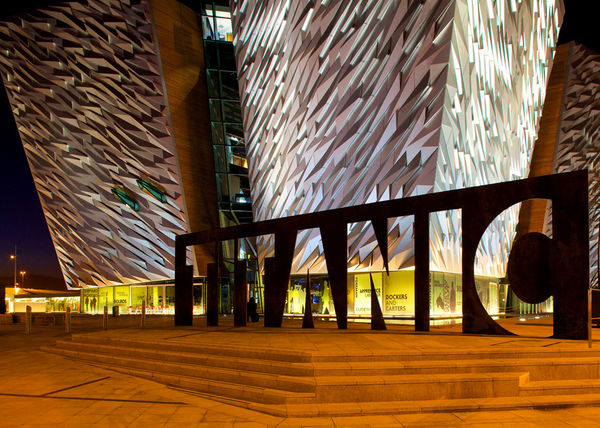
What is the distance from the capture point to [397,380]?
671 cm

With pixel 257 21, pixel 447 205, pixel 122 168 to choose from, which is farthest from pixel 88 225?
pixel 447 205

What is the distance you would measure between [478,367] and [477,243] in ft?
13.1

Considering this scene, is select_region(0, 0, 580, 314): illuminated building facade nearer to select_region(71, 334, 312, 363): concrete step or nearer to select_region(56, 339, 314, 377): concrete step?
select_region(71, 334, 312, 363): concrete step

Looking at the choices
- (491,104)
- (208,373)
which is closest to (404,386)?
(208,373)

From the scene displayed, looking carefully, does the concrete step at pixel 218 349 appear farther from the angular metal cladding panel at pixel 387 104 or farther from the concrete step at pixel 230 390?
the angular metal cladding panel at pixel 387 104

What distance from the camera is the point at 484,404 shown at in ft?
21.1

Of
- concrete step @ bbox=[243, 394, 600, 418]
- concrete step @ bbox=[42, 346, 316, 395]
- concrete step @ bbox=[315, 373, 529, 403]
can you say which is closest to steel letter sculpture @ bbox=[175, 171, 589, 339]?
concrete step @ bbox=[243, 394, 600, 418]

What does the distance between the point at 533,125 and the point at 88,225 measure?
26164 mm

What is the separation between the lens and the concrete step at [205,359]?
723 centimetres

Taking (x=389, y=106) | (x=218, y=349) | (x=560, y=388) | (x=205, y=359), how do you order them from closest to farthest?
(x=560, y=388), (x=205, y=359), (x=218, y=349), (x=389, y=106)

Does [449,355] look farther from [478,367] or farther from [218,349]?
[218,349]

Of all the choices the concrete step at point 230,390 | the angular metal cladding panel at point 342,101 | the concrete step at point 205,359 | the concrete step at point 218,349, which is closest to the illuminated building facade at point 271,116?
the angular metal cladding panel at point 342,101

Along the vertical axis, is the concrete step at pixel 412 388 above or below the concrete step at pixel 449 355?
below

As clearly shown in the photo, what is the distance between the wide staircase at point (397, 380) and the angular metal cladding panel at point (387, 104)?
26.0 feet
